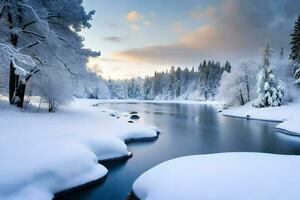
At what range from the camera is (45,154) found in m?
10.3

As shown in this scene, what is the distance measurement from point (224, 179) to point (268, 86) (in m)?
37.3

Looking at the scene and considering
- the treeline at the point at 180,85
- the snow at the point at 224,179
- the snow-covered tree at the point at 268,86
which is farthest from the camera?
the treeline at the point at 180,85

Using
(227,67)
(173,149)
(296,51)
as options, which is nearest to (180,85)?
(227,67)

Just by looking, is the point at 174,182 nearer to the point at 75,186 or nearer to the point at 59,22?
the point at 75,186

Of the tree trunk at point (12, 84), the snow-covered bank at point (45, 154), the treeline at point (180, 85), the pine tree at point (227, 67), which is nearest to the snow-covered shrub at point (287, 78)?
the snow-covered bank at point (45, 154)

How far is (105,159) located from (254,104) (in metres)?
35.2

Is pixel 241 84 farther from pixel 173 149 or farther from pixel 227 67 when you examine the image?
pixel 227 67

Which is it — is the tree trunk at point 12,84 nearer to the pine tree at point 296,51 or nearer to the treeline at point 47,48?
the treeline at point 47,48

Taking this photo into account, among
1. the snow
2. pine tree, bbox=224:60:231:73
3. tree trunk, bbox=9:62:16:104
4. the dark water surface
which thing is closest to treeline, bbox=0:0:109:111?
tree trunk, bbox=9:62:16:104

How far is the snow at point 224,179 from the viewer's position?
7082mm

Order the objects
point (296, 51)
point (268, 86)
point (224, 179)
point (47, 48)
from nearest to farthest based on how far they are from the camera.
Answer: point (224, 179) < point (47, 48) < point (268, 86) < point (296, 51)

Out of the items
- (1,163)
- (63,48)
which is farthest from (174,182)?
(63,48)

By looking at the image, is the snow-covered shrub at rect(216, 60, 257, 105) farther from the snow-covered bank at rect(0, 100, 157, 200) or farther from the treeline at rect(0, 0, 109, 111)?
the snow-covered bank at rect(0, 100, 157, 200)

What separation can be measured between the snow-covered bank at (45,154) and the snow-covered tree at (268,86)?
1278 inches
